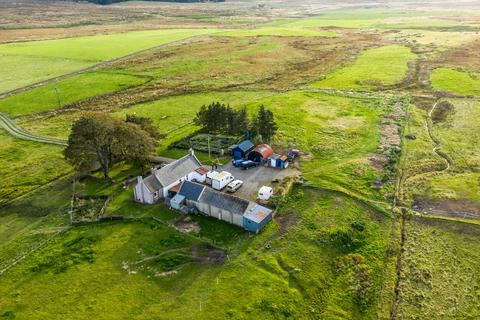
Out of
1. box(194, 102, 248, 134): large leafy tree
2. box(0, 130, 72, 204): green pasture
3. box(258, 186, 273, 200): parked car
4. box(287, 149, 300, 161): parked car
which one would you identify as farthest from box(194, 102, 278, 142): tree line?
box(0, 130, 72, 204): green pasture

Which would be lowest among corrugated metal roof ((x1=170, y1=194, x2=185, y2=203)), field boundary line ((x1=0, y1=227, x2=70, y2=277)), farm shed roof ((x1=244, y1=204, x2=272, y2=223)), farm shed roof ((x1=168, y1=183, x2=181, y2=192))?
field boundary line ((x1=0, y1=227, x2=70, y2=277))

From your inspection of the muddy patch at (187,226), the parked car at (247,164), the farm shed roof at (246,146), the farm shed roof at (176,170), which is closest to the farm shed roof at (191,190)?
the muddy patch at (187,226)

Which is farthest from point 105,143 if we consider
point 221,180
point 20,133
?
point 20,133

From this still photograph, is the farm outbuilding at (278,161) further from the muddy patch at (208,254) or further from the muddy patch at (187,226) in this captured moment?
the muddy patch at (208,254)

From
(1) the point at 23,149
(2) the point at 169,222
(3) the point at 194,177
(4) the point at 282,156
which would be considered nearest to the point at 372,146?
(4) the point at 282,156

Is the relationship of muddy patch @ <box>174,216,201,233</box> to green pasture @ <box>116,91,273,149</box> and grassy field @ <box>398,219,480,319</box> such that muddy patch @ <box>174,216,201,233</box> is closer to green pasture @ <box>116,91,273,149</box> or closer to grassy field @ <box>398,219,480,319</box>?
grassy field @ <box>398,219,480,319</box>

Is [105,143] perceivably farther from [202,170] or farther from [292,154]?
[292,154]
